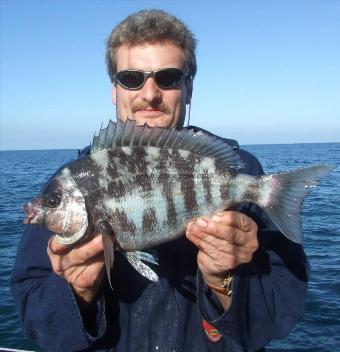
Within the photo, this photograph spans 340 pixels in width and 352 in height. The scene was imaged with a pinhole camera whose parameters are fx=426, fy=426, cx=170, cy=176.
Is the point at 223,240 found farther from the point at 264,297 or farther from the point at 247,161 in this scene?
the point at 247,161

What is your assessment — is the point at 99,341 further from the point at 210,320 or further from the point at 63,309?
the point at 210,320

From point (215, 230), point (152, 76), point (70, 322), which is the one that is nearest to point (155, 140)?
point (152, 76)

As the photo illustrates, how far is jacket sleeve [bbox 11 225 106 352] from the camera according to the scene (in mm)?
3322

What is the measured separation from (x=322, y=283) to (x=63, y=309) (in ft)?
28.7

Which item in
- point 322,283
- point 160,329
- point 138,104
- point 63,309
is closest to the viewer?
point 63,309

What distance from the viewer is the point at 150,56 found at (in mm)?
4039

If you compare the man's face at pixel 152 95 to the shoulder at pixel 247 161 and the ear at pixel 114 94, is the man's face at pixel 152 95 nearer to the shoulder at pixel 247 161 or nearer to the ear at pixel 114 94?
the ear at pixel 114 94

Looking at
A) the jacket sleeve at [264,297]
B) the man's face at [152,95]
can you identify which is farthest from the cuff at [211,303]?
the man's face at [152,95]

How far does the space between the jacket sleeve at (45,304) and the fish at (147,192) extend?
332 mm

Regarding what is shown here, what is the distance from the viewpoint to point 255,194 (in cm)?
345

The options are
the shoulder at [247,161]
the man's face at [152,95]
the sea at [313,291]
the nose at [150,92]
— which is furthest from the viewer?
the sea at [313,291]

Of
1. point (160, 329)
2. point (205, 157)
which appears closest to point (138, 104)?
point (205, 157)

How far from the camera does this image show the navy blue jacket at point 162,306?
3389mm

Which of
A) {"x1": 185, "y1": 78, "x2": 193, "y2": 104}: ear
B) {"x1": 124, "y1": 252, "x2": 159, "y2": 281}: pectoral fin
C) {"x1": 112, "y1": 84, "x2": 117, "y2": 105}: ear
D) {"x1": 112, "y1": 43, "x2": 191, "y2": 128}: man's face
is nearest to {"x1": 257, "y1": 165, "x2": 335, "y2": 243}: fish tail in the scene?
{"x1": 124, "y1": 252, "x2": 159, "y2": 281}: pectoral fin
